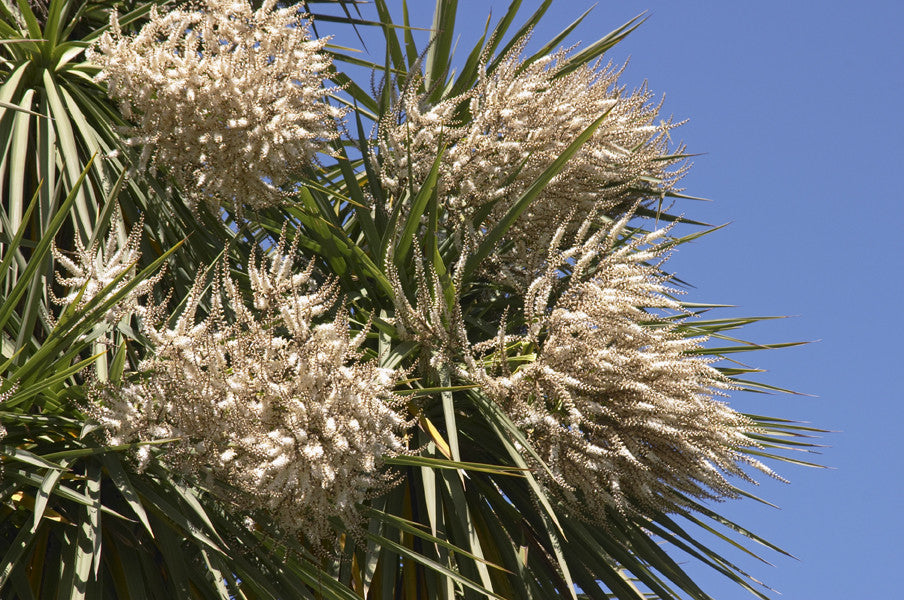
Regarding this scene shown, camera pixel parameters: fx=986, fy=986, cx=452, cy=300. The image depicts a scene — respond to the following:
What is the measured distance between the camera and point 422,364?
8.37 feet

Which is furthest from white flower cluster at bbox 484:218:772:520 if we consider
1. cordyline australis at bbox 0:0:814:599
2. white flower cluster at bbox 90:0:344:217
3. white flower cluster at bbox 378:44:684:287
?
white flower cluster at bbox 90:0:344:217

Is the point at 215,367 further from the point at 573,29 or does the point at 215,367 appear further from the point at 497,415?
the point at 573,29

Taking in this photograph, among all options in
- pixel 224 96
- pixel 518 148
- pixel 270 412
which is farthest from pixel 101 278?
pixel 518 148

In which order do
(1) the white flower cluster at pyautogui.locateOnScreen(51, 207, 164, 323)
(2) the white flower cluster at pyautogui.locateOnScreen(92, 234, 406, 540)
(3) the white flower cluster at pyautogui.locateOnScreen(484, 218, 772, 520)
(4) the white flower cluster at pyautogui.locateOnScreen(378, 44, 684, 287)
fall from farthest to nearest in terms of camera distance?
(4) the white flower cluster at pyautogui.locateOnScreen(378, 44, 684, 287) → (3) the white flower cluster at pyautogui.locateOnScreen(484, 218, 772, 520) → (1) the white flower cluster at pyautogui.locateOnScreen(51, 207, 164, 323) → (2) the white flower cluster at pyautogui.locateOnScreen(92, 234, 406, 540)

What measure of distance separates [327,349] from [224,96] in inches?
31.5

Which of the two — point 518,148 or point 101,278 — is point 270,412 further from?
point 518,148

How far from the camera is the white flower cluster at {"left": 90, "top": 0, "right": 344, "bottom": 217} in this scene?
2.39 meters

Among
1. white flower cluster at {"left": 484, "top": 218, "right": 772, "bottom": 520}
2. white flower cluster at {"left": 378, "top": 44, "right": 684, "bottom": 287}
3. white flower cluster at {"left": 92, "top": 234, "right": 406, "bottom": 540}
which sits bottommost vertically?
white flower cluster at {"left": 92, "top": 234, "right": 406, "bottom": 540}

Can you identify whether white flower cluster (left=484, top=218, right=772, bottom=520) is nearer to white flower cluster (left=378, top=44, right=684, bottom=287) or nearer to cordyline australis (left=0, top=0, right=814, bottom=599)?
cordyline australis (left=0, top=0, right=814, bottom=599)

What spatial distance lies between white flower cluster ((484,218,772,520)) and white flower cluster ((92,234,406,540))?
457mm

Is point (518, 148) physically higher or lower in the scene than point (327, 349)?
higher

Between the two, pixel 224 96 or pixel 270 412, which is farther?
pixel 224 96

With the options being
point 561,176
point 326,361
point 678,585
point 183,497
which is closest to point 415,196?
point 561,176

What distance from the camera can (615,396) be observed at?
7.87ft
